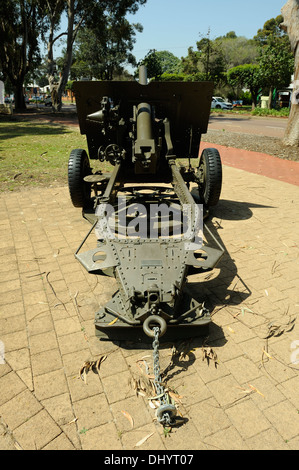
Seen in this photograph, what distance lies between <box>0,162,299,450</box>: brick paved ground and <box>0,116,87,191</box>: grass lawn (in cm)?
325

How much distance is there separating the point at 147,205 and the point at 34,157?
6.18m

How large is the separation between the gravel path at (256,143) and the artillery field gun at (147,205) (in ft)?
20.6

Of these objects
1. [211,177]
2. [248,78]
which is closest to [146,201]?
[211,177]

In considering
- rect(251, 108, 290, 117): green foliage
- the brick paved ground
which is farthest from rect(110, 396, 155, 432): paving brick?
rect(251, 108, 290, 117): green foliage

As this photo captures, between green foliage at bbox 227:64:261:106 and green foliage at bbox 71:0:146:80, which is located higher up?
green foliage at bbox 71:0:146:80

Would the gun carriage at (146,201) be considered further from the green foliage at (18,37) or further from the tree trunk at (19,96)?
the tree trunk at (19,96)

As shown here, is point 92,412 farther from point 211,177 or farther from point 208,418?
point 211,177

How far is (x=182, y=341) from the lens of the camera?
2727 mm

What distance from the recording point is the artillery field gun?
254cm

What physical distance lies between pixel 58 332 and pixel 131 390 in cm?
88

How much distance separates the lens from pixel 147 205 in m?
5.18

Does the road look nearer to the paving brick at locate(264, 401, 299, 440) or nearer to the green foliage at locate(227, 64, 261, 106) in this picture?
the green foliage at locate(227, 64, 261, 106)
